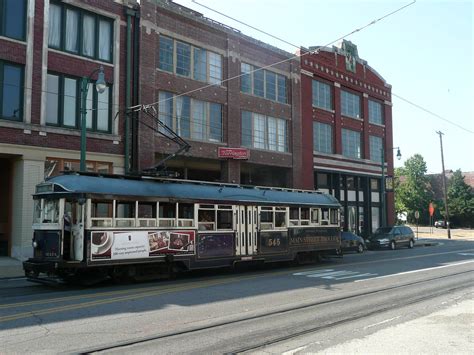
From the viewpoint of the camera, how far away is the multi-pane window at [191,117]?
81.4 feet

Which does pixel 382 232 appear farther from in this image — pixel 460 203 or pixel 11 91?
pixel 460 203

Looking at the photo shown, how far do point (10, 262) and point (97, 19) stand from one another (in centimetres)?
1171

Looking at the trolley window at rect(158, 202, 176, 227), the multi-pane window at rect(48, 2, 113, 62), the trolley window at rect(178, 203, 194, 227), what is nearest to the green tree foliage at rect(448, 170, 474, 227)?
the multi-pane window at rect(48, 2, 113, 62)

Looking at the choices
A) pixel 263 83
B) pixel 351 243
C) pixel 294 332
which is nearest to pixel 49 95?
pixel 263 83

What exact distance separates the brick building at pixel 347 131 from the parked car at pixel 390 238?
4.63 meters

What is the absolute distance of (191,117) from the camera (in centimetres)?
2600

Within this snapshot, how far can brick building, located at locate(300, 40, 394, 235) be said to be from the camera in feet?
113

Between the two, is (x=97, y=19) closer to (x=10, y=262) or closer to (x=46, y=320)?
(x=10, y=262)

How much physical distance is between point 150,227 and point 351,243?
56.7 ft

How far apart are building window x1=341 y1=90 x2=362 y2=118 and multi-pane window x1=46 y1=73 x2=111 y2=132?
834 inches

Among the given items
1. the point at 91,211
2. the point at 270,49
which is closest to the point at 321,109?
the point at 270,49

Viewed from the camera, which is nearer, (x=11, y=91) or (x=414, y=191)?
(x=11, y=91)

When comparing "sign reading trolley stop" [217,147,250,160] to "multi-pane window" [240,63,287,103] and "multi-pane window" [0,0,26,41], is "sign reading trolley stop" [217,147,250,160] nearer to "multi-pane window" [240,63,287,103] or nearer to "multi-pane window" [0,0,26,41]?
"multi-pane window" [240,63,287,103]

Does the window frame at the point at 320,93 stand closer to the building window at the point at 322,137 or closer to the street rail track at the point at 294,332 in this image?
the building window at the point at 322,137
